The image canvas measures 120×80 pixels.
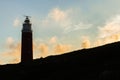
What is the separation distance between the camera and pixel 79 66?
11039mm

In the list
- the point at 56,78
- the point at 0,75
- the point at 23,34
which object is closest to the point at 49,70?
the point at 56,78

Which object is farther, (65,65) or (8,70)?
(8,70)

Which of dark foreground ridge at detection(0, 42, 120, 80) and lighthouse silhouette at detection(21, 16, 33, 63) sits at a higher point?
lighthouse silhouette at detection(21, 16, 33, 63)

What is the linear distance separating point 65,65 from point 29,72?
1.64 metres

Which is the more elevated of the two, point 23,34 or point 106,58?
point 23,34

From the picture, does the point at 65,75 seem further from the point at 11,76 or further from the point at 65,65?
the point at 11,76

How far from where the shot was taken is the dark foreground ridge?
10.2 meters

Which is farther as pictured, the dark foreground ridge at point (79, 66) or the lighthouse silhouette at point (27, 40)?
the lighthouse silhouette at point (27, 40)

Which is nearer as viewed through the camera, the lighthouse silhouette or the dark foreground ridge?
the dark foreground ridge

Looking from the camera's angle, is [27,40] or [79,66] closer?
[79,66]

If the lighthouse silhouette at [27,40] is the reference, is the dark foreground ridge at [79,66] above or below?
below

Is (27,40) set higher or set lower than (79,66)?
higher

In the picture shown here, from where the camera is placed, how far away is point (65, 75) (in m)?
11.1

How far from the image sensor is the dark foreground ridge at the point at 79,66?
10.2 meters
